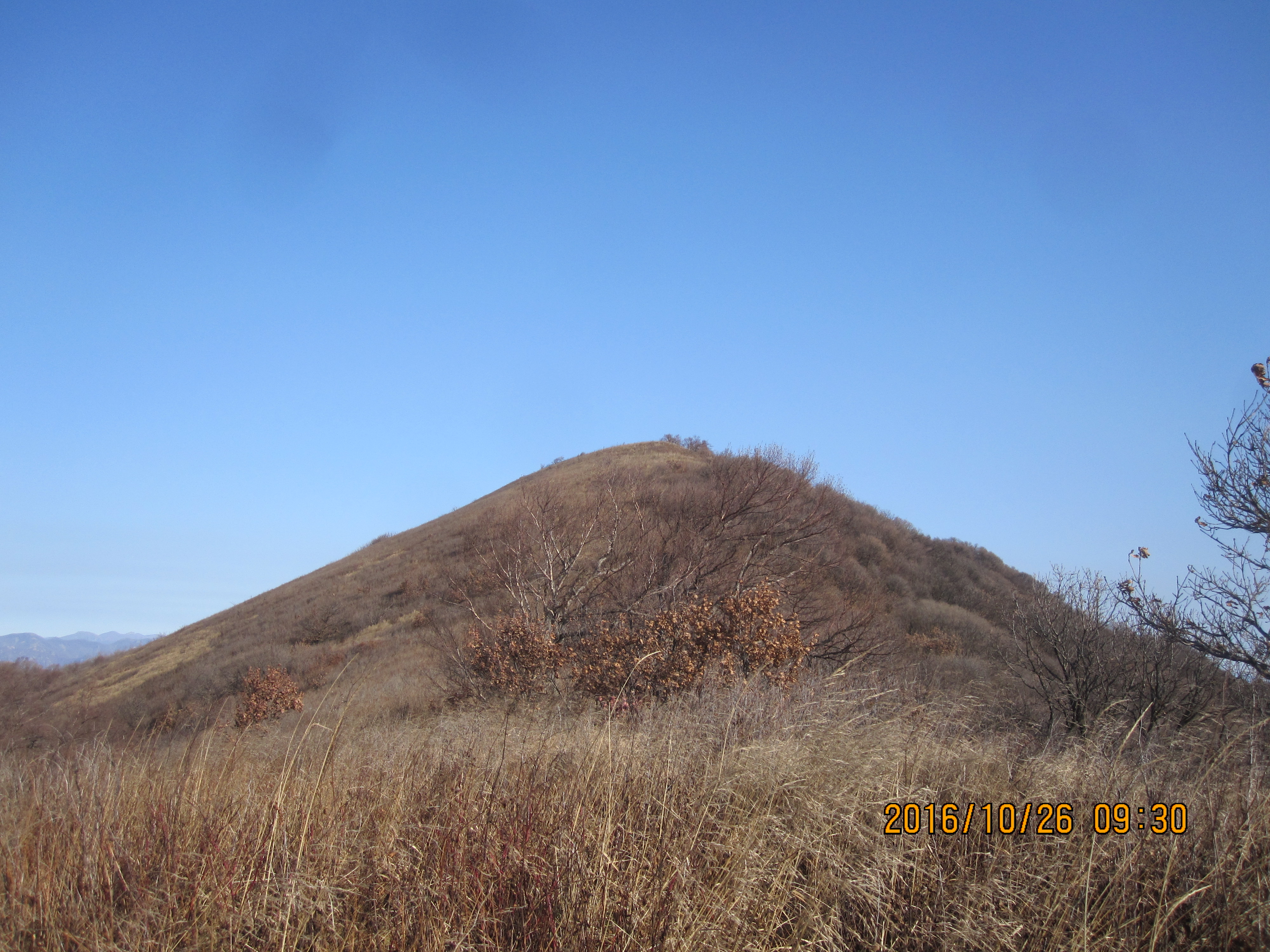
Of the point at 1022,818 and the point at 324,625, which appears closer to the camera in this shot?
the point at 1022,818

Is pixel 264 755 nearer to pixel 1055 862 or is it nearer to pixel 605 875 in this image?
pixel 605 875

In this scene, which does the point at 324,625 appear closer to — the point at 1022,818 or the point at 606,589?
the point at 606,589

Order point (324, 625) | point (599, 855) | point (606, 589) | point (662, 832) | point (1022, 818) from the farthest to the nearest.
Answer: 1. point (324, 625)
2. point (606, 589)
3. point (1022, 818)
4. point (662, 832)
5. point (599, 855)

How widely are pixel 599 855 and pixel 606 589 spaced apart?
17.2 metres

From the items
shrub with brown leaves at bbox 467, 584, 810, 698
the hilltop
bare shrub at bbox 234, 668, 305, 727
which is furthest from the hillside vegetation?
bare shrub at bbox 234, 668, 305, 727

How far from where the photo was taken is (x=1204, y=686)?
1235 centimetres

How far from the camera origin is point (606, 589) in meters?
20.2

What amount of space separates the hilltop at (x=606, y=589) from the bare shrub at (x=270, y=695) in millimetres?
1099

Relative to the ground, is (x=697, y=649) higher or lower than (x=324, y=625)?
higher

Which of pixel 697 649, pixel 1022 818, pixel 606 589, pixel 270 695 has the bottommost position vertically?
pixel 270 695

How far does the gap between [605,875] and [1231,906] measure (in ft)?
9.35

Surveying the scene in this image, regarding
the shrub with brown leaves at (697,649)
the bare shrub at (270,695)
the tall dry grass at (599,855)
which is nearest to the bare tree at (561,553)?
the shrub with brown leaves at (697,649)

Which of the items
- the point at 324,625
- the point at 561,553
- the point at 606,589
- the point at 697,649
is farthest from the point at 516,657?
the point at 324,625

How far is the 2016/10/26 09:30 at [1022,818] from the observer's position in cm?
376
